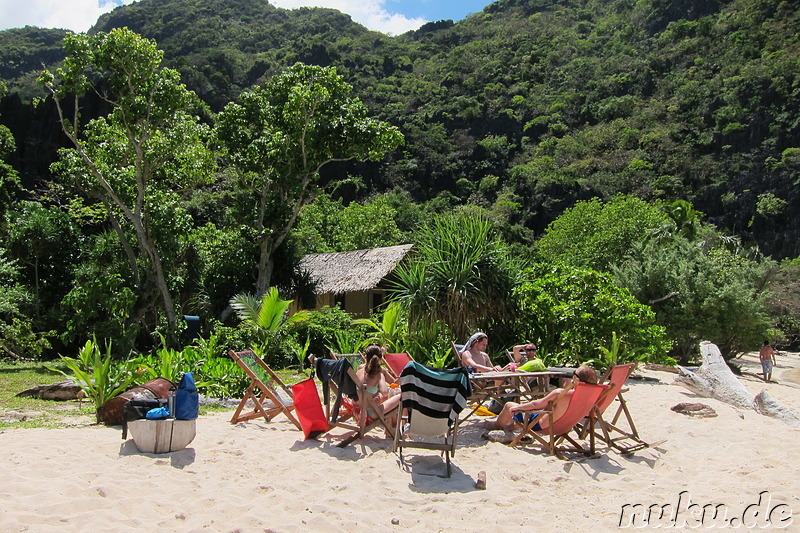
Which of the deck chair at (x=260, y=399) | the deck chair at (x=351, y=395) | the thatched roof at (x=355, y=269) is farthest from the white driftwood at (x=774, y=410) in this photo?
the thatched roof at (x=355, y=269)

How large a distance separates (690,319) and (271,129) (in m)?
12.0

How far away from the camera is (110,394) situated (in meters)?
5.95

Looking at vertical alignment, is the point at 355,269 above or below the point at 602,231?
below

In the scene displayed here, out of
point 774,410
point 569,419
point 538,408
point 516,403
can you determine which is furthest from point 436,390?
point 774,410

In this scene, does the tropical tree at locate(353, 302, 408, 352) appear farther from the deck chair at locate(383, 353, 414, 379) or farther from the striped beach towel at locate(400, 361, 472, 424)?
the striped beach towel at locate(400, 361, 472, 424)

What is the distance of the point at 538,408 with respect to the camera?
5.41 metres

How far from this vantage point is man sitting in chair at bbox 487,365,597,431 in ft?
17.0

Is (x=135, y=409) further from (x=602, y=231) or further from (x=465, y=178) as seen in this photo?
(x=465, y=178)

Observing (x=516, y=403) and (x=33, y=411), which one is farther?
(x=33, y=411)

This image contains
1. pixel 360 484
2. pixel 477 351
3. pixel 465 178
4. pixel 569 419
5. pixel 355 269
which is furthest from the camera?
pixel 465 178

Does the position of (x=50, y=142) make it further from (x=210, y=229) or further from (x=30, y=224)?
(x=30, y=224)

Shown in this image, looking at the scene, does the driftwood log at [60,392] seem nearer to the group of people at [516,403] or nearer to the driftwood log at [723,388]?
the group of people at [516,403]

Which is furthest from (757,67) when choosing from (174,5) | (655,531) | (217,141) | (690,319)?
(174,5)

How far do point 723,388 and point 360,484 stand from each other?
6.50 meters
